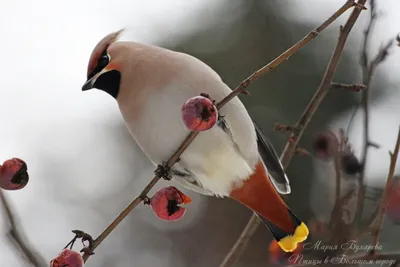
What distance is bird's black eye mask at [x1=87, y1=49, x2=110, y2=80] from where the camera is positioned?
96cm

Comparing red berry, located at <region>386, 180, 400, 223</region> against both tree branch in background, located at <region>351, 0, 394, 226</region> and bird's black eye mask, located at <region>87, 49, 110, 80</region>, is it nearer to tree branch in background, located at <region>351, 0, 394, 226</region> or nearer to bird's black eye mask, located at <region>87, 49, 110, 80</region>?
tree branch in background, located at <region>351, 0, 394, 226</region>

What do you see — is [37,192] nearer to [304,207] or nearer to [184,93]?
[304,207]

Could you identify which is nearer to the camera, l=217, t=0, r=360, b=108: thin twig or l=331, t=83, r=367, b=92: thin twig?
l=217, t=0, r=360, b=108: thin twig

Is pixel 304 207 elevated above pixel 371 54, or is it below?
below

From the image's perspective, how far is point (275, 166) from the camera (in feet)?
3.94

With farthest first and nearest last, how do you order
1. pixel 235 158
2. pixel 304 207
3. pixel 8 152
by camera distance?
pixel 304 207, pixel 8 152, pixel 235 158

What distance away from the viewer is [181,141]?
1058mm

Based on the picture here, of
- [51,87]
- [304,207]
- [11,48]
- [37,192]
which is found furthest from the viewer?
[37,192]

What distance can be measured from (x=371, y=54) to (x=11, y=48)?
95 centimetres

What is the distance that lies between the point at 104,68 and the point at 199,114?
9.2 inches

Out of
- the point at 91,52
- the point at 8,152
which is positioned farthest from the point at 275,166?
the point at 8,152

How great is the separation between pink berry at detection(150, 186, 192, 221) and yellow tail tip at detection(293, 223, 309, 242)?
226mm

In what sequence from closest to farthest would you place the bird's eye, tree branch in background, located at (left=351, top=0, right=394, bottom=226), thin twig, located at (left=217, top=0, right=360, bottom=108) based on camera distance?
thin twig, located at (left=217, top=0, right=360, bottom=108) < tree branch in background, located at (left=351, top=0, right=394, bottom=226) < the bird's eye

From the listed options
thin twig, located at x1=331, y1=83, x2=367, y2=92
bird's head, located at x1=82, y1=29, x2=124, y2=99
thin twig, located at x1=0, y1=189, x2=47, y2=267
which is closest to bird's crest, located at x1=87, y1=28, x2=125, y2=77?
bird's head, located at x1=82, y1=29, x2=124, y2=99
